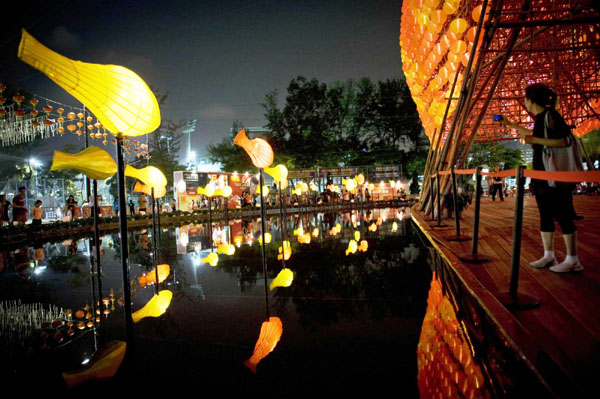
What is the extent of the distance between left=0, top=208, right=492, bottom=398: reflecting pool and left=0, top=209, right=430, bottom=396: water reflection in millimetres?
12

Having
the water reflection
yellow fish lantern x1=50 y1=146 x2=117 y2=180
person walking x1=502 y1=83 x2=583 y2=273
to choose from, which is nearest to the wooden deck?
person walking x1=502 y1=83 x2=583 y2=273

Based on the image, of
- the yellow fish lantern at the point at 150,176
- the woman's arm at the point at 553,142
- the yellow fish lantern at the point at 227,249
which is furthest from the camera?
the yellow fish lantern at the point at 150,176

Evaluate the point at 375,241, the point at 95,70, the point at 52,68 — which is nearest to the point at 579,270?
the point at 375,241

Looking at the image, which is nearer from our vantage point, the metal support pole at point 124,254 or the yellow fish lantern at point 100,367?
the yellow fish lantern at point 100,367

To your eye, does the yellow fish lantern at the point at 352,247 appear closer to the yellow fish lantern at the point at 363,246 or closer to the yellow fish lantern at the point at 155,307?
the yellow fish lantern at the point at 363,246

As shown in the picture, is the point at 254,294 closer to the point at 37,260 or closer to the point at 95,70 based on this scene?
the point at 95,70

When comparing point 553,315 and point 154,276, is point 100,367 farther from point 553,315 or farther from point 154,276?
point 553,315

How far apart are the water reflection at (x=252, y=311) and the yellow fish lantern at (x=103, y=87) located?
1.76 m

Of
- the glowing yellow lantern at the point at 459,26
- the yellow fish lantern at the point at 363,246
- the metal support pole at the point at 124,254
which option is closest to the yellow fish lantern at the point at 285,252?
the yellow fish lantern at the point at 363,246

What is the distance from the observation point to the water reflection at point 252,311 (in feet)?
6.68

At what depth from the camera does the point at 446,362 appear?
1972mm

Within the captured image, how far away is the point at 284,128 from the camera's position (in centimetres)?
3366

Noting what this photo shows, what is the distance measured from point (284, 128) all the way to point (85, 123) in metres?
21.5

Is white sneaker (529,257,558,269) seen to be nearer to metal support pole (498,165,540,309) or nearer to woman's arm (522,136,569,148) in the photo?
metal support pole (498,165,540,309)
